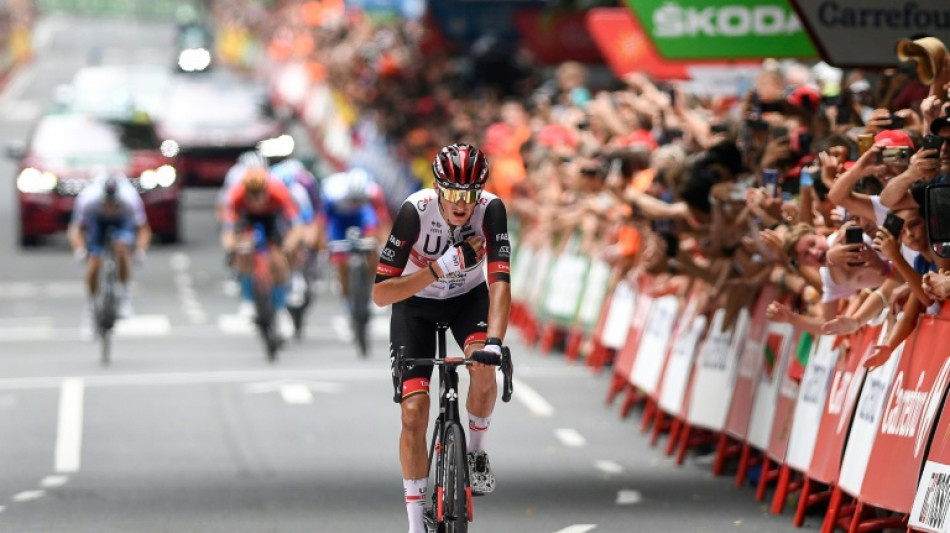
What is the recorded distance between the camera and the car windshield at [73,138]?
33.8 metres

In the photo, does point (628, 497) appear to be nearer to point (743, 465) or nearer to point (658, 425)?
point (743, 465)

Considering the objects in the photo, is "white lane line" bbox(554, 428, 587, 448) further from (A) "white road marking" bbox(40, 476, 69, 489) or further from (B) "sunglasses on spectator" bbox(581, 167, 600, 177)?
(A) "white road marking" bbox(40, 476, 69, 489)

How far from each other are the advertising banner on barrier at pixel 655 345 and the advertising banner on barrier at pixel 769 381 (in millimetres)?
2371

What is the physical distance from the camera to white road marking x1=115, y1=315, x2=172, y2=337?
941 inches

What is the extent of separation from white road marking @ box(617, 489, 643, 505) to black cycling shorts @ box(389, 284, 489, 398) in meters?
2.38

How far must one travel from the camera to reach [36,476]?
1361 cm

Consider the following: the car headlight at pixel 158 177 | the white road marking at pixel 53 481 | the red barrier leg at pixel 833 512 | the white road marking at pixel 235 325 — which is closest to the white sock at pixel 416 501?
the red barrier leg at pixel 833 512

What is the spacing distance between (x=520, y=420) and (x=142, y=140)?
18811mm

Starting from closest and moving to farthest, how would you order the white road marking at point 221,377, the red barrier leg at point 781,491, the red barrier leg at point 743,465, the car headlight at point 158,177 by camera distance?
the red barrier leg at point 781,491 < the red barrier leg at point 743,465 < the white road marking at point 221,377 < the car headlight at point 158,177

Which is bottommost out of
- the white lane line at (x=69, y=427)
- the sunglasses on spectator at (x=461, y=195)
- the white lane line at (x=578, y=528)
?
the white lane line at (x=69, y=427)

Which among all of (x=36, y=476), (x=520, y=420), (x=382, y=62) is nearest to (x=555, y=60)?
(x=382, y=62)

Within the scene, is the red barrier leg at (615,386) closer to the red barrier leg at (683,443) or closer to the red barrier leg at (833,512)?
the red barrier leg at (683,443)

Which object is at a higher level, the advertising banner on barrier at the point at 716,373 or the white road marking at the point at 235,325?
the advertising banner on barrier at the point at 716,373

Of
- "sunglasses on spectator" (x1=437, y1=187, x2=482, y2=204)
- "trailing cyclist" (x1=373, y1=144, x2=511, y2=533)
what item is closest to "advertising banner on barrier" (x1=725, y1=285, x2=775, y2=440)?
"trailing cyclist" (x1=373, y1=144, x2=511, y2=533)
